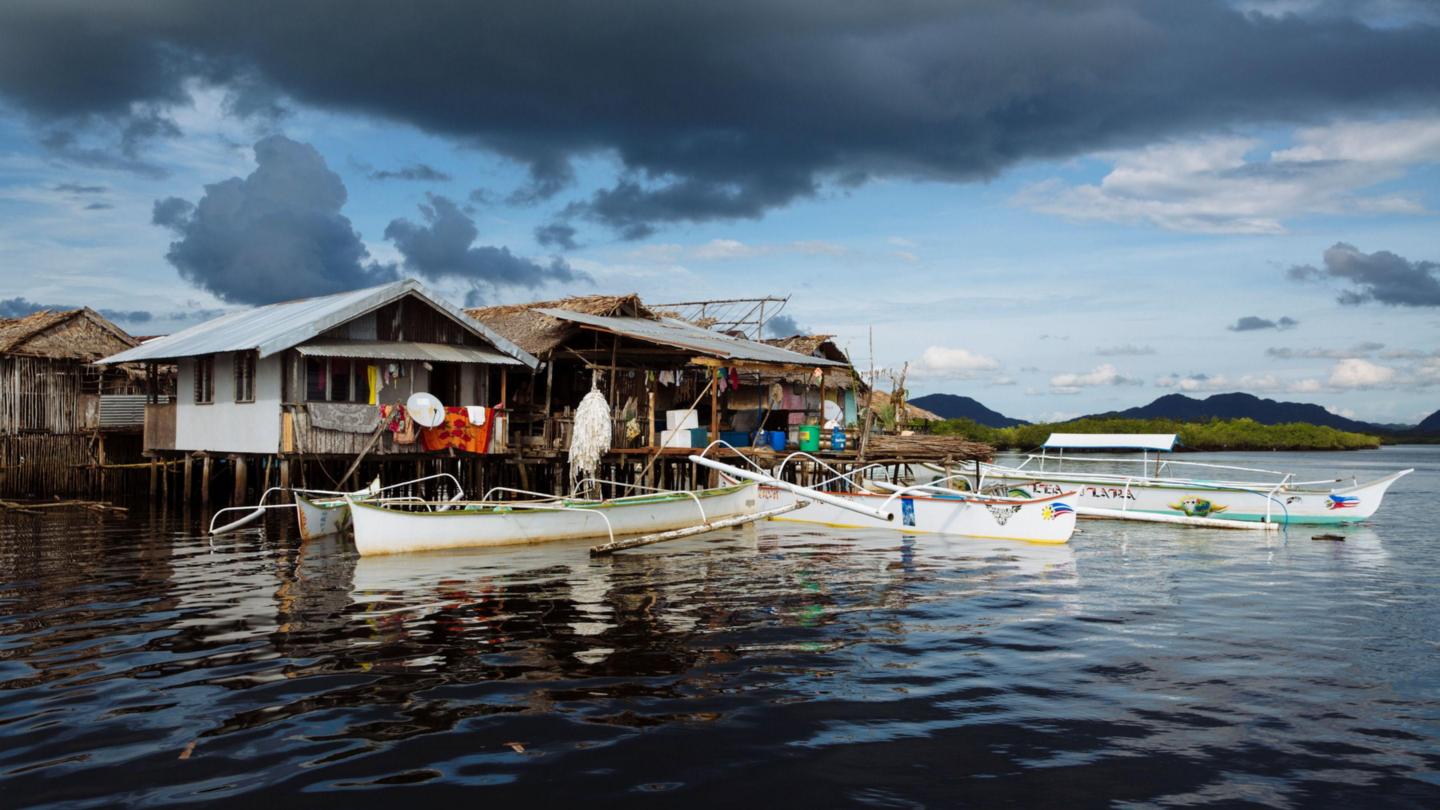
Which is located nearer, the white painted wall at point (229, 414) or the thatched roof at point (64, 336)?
the white painted wall at point (229, 414)

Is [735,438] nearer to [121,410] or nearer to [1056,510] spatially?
[1056,510]

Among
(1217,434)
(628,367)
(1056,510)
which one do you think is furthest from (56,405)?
(1217,434)

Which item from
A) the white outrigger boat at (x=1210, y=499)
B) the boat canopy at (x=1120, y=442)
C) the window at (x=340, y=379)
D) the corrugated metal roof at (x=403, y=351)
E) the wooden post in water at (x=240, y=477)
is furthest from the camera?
the boat canopy at (x=1120, y=442)

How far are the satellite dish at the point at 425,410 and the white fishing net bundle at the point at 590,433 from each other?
308 centimetres

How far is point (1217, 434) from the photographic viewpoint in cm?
8969

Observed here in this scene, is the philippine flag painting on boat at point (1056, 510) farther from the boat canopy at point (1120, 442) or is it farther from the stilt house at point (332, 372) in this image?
the stilt house at point (332, 372)

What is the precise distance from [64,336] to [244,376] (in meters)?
12.0

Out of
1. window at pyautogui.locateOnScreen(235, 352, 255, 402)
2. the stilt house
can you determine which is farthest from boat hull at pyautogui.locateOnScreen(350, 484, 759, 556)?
window at pyautogui.locateOnScreen(235, 352, 255, 402)

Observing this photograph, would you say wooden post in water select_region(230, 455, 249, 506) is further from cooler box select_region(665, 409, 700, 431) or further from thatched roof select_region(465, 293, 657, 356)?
cooler box select_region(665, 409, 700, 431)

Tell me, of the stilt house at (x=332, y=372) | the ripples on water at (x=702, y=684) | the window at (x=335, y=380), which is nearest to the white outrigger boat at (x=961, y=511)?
the ripples on water at (x=702, y=684)

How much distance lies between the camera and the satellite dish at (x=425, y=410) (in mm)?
23078

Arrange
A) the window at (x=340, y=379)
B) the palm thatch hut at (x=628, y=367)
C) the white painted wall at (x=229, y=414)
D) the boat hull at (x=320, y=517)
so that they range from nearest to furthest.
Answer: the boat hull at (x=320, y=517) < the white painted wall at (x=229, y=414) < the window at (x=340, y=379) < the palm thatch hut at (x=628, y=367)

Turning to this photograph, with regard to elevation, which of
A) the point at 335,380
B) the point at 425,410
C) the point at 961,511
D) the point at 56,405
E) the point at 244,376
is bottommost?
the point at 961,511

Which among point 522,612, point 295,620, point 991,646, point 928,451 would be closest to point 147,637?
point 295,620
